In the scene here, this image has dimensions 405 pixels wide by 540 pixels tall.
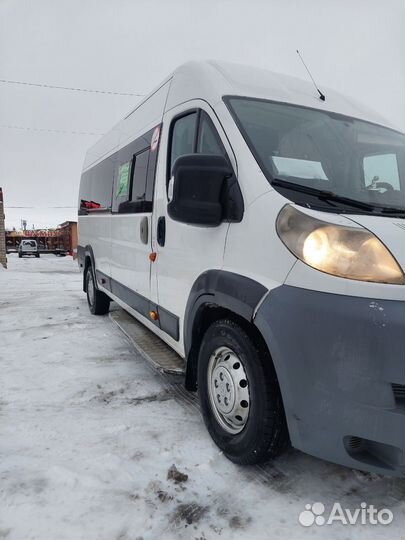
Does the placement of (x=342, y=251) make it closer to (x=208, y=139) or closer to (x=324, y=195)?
(x=324, y=195)

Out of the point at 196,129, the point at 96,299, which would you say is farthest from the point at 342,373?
the point at 96,299

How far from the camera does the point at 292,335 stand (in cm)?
180

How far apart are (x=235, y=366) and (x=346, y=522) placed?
92cm

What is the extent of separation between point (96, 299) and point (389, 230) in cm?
527

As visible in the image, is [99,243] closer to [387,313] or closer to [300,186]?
[300,186]

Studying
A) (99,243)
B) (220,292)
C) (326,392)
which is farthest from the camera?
(99,243)

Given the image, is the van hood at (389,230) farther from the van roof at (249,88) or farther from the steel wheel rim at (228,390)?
the van roof at (249,88)

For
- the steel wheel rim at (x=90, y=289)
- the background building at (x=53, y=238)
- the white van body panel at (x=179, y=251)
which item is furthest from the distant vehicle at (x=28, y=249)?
the white van body panel at (x=179, y=251)

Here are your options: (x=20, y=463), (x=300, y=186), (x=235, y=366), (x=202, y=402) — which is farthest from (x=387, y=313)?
(x=20, y=463)

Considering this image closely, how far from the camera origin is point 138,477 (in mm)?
2201

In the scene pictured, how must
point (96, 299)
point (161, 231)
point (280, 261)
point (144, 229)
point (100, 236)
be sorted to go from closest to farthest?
point (280, 261) < point (161, 231) < point (144, 229) < point (100, 236) < point (96, 299)

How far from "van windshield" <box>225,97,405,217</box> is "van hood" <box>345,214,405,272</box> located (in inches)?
4.8

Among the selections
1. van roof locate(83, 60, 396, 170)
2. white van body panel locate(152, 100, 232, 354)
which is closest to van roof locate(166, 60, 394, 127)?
van roof locate(83, 60, 396, 170)

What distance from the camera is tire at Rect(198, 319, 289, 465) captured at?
6.76 feet
